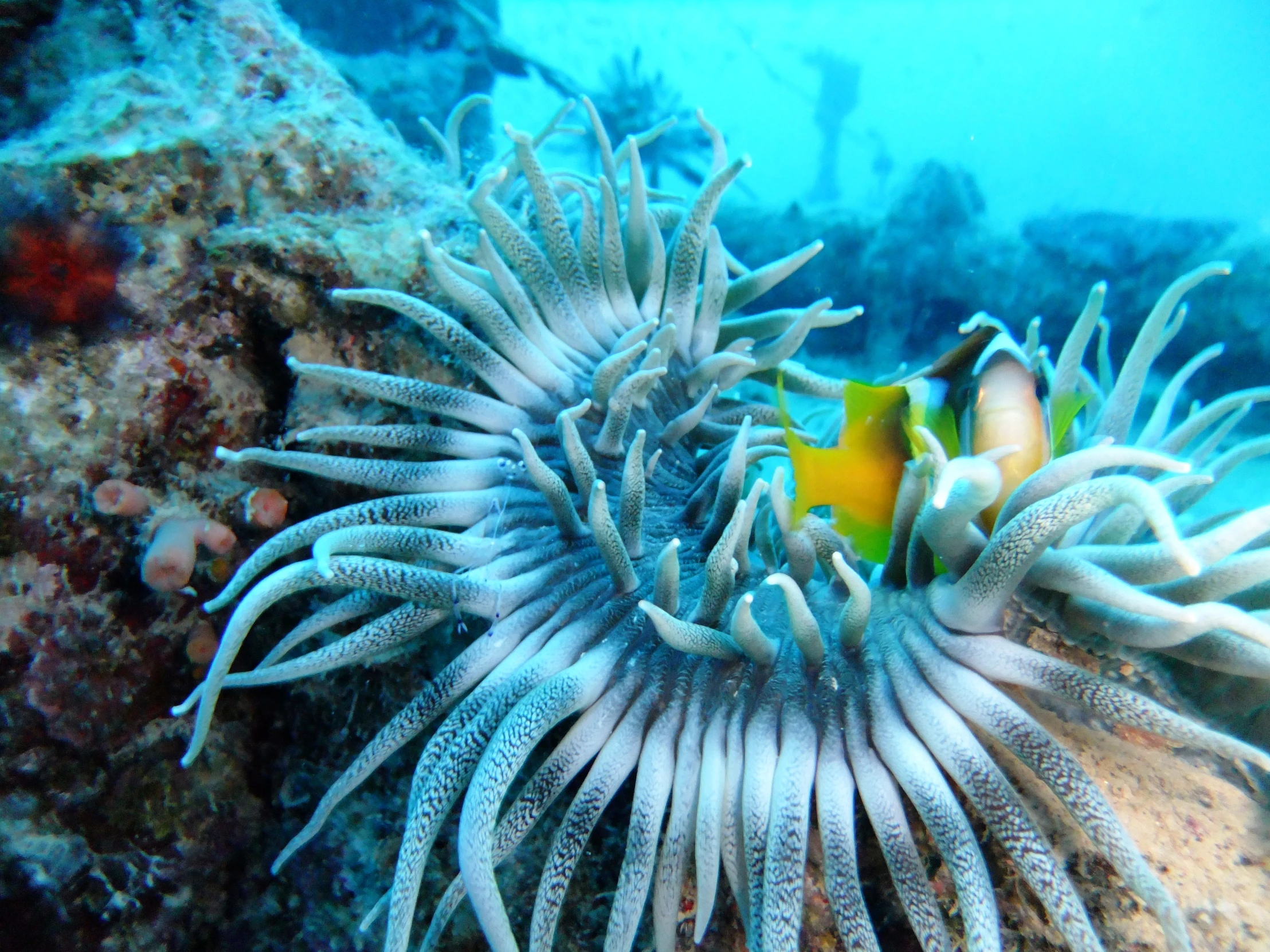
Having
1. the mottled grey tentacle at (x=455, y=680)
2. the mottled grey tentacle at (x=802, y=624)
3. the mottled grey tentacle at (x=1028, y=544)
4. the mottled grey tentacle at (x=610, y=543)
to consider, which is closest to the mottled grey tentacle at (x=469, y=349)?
the mottled grey tentacle at (x=610, y=543)

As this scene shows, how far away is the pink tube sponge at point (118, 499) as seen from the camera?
5.84 feet

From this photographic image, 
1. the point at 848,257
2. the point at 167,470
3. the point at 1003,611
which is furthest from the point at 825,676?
the point at 848,257

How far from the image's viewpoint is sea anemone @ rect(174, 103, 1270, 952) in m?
1.22

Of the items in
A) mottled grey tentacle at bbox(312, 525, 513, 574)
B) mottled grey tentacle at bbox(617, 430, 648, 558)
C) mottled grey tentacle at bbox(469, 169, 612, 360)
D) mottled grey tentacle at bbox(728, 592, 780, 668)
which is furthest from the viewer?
mottled grey tentacle at bbox(469, 169, 612, 360)

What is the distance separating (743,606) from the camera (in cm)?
131

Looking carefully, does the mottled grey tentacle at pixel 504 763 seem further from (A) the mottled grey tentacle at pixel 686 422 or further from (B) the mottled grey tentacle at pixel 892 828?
(A) the mottled grey tentacle at pixel 686 422

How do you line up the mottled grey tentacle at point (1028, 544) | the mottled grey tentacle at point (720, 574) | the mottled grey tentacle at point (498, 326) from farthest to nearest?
the mottled grey tentacle at point (498, 326) → the mottled grey tentacle at point (720, 574) → the mottled grey tentacle at point (1028, 544)

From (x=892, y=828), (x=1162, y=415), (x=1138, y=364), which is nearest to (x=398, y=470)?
(x=892, y=828)

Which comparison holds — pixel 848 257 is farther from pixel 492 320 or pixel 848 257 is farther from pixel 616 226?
pixel 492 320

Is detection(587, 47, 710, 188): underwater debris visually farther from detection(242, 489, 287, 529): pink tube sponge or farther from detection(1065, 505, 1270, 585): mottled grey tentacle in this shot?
detection(1065, 505, 1270, 585): mottled grey tentacle

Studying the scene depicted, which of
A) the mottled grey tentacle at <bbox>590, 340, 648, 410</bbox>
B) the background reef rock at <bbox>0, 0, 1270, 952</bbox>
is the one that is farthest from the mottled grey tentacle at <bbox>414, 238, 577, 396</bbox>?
the background reef rock at <bbox>0, 0, 1270, 952</bbox>

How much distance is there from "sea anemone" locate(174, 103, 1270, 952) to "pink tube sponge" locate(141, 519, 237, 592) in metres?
0.28

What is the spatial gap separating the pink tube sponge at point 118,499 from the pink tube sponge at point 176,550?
0.27 feet

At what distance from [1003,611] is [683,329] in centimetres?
Answer: 135
